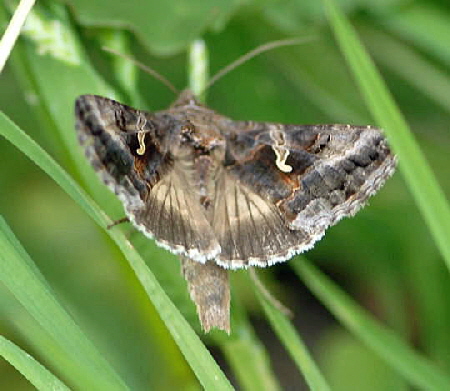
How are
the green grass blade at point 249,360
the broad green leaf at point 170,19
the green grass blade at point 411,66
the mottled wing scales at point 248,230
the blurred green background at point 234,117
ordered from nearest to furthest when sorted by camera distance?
the mottled wing scales at point 248,230 → the blurred green background at point 234,117 → the green grass blade at point 249,360 → the broad green leaf at point 170,19 → the green grass blade at point 411,66

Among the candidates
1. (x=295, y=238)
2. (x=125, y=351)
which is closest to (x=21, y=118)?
(x=125, y=351)

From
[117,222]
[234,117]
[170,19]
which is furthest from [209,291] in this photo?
[234,117]

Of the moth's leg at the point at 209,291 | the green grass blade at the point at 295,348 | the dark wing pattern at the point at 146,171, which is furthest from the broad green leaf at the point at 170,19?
the green grass blade at the point at 295,348

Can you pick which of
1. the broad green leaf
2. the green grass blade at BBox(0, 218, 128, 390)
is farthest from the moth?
the broad green leaf

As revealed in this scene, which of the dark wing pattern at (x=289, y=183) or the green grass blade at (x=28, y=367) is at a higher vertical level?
the dark wing pattern at (x=289, y=183)

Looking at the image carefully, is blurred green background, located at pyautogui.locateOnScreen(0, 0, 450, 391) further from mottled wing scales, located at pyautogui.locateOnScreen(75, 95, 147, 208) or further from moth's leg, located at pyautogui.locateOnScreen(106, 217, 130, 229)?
mottled wing scales, located at pyautogui.locateOnScreen(75, 95, 147, 208)

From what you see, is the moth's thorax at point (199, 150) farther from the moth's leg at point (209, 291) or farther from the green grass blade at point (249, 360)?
the green grass blade at point (249, 360)

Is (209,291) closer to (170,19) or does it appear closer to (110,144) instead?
(110,144)
